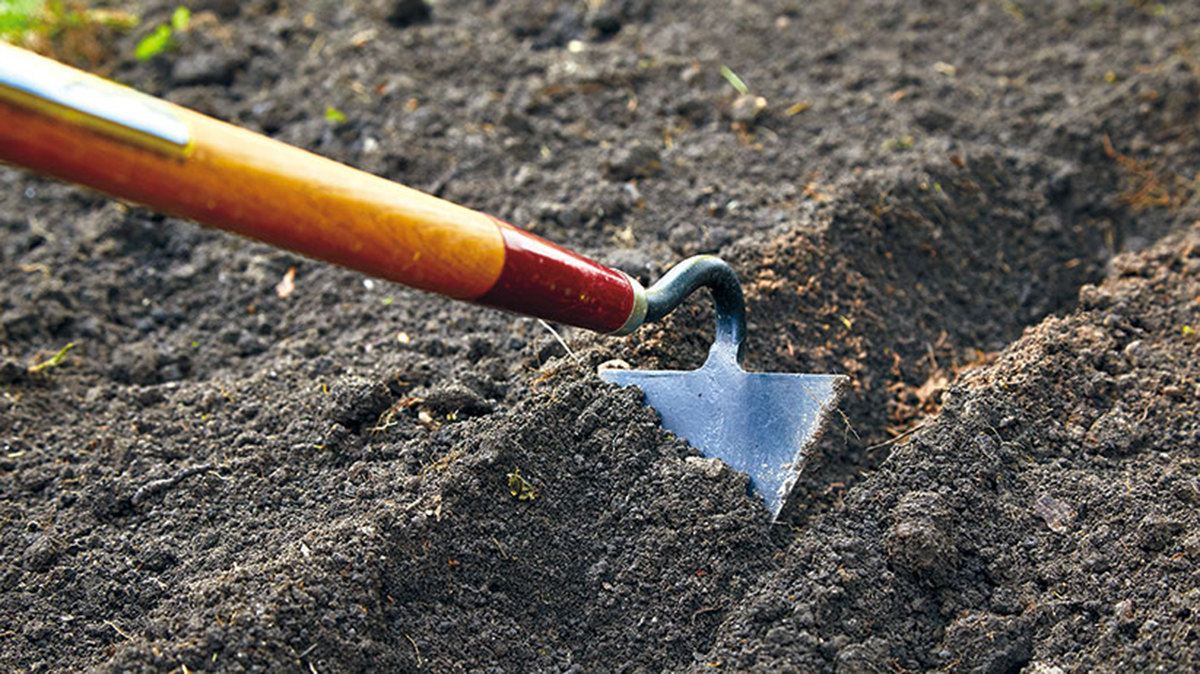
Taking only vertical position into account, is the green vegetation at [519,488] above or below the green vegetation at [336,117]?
above

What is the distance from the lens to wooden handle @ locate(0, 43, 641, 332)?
1.53 meters

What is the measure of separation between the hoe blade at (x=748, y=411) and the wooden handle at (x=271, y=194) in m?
0.31

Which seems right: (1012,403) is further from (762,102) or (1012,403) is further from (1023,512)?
(762,102)

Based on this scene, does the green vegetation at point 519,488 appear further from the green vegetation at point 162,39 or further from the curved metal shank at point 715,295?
the green vegetation at point 162,39

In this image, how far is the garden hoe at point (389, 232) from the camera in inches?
60.9

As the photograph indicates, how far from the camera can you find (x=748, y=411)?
91.6 inches

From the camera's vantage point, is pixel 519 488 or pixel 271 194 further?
pixel 519 488

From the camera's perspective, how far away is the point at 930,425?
2.33 metres

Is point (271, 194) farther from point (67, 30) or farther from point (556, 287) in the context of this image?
point (67, 30)

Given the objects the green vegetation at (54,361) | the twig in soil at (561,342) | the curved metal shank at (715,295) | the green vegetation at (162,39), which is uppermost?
the curved metal shank at (715,295)

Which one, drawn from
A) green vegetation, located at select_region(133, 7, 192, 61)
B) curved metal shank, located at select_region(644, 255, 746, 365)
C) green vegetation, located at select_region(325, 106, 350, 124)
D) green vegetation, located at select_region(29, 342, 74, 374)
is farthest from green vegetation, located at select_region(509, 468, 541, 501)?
green vegetation, located at select_region(133, 7, 192, 61)

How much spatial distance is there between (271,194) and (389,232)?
22 cm

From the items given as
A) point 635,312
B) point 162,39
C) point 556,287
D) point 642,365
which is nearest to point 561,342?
point 642,365

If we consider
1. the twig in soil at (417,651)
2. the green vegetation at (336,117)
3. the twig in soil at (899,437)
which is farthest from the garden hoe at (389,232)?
the green vegetation at (336,117)
